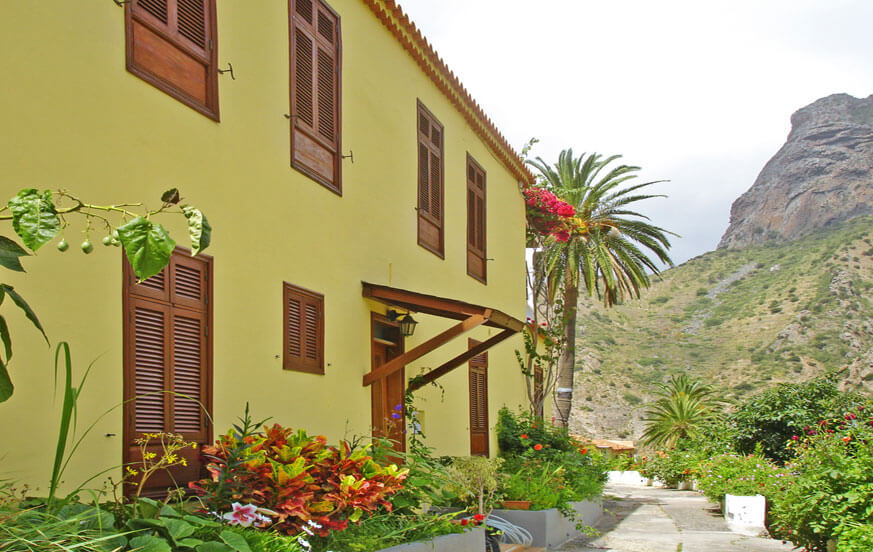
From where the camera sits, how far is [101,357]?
529 cm

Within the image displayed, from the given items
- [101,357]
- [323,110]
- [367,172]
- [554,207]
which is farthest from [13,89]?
[554,207]

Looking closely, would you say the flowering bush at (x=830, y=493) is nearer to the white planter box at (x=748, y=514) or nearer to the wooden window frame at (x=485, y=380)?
the white planter box at (x=748, y=514)

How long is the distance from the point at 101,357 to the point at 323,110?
13.1 feet

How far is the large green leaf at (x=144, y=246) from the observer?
10.1ft

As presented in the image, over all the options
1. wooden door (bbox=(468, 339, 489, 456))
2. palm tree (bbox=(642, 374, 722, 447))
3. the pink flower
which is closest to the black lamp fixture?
wooden door (bbox=(468, 339, 489, 456))

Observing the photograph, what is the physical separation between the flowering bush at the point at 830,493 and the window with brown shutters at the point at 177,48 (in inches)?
251

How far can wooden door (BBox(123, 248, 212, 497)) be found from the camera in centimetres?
556

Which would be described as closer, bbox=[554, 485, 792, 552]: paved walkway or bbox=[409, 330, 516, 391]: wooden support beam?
bbox=[409, 330, 516, 391]: wooden support beam

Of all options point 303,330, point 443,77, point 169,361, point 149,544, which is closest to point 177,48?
point 169,361

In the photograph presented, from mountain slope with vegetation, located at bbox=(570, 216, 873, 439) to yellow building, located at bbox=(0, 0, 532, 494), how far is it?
38.4m

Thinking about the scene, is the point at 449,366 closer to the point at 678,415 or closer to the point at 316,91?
the point at 316,91

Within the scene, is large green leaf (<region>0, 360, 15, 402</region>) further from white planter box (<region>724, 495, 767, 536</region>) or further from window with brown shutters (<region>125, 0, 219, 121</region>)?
white planter box (<region>724, 495, 767, 536</region>)

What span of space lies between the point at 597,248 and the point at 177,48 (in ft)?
66.8

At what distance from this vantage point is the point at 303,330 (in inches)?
309
